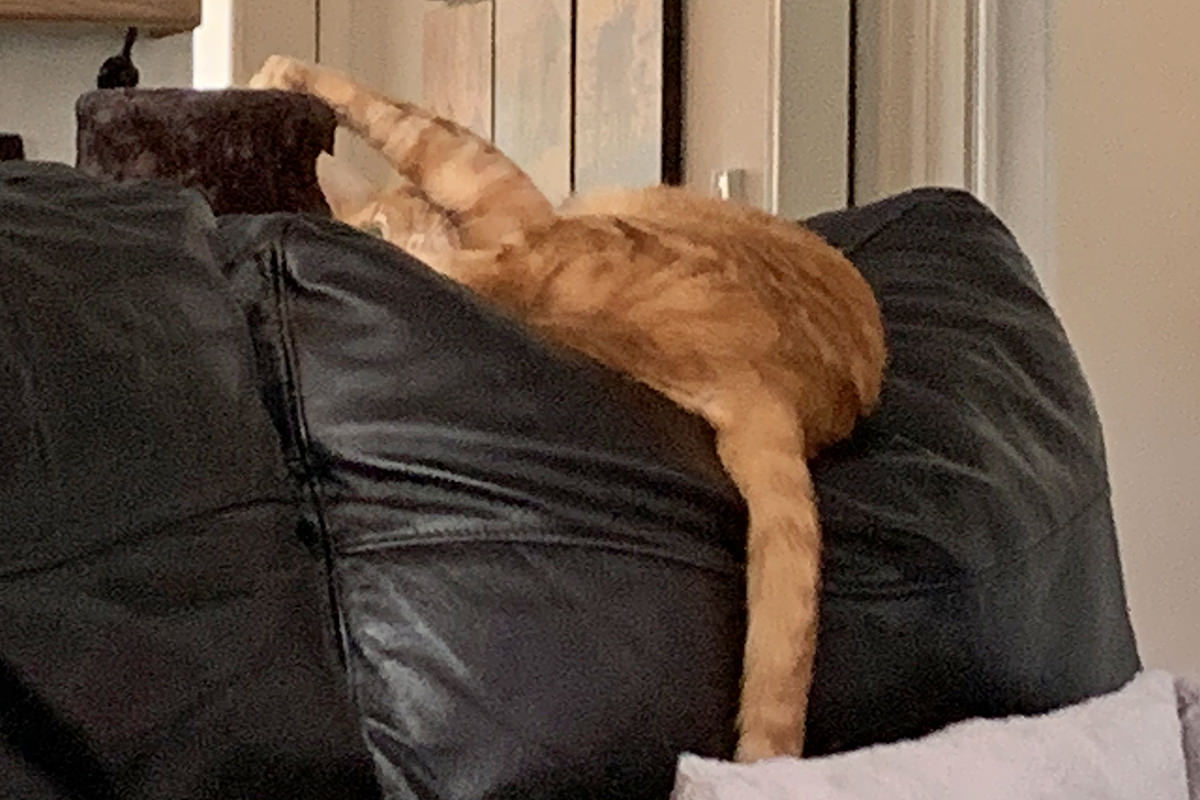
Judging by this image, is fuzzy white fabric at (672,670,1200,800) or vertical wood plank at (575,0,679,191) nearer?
fuzzy white fabric at (672,670,1200,800)

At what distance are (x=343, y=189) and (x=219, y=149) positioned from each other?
49 cm

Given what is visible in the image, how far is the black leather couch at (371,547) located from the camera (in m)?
0.81

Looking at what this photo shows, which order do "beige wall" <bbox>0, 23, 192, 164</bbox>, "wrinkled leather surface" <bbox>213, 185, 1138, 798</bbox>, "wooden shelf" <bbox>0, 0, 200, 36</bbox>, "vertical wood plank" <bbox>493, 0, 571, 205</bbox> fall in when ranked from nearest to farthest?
"wrinkled leather surface" <bbox>213, 185, 1138, 798</bbox>, "wooden shelf" <bbox>0, 0, 200, 36</bbox>, "beige wall" <bbox>0, 23, 192, 164</bbox>, "vertical wood plank" <bbox>493, 0, 571, 205</bbox>

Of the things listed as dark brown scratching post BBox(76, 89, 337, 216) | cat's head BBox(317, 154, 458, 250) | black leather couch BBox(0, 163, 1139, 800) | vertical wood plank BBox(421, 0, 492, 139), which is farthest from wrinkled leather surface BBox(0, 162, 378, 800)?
vertical wood plank BBox(421, 0, 492, 139)

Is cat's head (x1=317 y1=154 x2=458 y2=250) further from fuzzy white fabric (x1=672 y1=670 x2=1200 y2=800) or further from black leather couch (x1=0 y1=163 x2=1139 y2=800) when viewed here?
fuzzy white fabric (x1=672 y1=670 x2=1200 y2=800)

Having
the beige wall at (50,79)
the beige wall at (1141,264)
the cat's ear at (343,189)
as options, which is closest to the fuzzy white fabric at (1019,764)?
the cat's ear at (343,189)

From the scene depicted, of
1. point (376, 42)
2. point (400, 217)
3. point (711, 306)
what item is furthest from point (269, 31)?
point (711, 306)

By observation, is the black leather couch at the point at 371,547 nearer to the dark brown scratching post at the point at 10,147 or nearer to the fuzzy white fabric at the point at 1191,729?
the fuzzy white fabric at the point at 1191,729

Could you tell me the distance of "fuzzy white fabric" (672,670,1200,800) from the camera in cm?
94

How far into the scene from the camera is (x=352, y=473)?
934mm

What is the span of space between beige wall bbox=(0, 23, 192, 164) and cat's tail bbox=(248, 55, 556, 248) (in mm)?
1466

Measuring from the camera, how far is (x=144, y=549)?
824 millimetres

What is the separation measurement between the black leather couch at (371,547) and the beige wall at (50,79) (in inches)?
69.7

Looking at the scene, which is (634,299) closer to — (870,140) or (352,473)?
(352,473)
